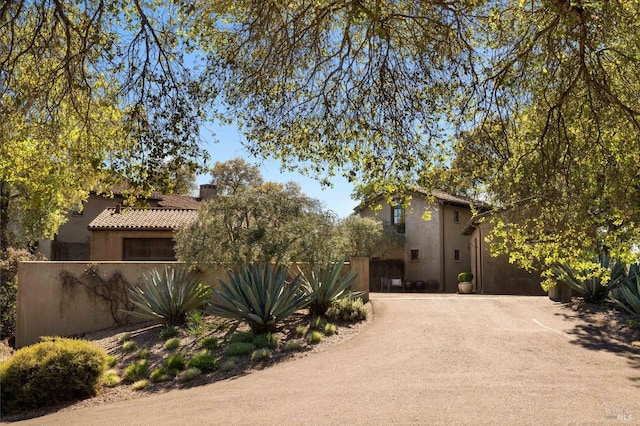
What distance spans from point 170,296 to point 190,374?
4649 mm

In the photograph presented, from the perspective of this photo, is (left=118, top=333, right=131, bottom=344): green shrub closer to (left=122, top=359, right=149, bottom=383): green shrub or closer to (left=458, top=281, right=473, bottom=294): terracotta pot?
(left=122, top=359, right=149, bottom=383): green shrub

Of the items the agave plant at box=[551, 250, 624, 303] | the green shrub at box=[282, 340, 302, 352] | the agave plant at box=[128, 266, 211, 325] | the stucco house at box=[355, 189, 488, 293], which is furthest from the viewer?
the stucco house at box=[355, 189, 488, 293]

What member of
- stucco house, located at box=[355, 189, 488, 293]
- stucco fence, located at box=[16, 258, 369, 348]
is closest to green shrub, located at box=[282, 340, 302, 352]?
stucco fence, located at box=[16, 258, 369, 348]

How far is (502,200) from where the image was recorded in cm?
1226

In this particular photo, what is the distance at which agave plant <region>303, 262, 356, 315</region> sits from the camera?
15.8 meters

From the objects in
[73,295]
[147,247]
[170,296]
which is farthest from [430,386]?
[147,247]

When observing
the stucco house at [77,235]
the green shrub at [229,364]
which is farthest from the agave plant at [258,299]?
the stucco house at [77,235]

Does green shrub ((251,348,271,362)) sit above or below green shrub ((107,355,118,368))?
above

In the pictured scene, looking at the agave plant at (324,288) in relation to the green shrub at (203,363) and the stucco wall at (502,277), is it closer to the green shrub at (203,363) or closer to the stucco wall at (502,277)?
the green shrub at (203,363)

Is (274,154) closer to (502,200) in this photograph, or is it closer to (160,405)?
(160,405)

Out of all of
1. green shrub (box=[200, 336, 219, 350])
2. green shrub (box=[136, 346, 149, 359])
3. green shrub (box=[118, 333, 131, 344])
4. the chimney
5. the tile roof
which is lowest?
green shrub (box=[136, 346, 149, 359])

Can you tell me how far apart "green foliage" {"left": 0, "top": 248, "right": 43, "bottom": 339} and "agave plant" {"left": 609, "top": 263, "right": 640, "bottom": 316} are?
1794cm

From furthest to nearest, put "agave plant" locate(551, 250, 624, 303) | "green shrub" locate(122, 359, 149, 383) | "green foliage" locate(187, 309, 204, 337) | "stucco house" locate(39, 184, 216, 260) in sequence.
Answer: "stucco house" locate(39, 184, 216, 260), "agave plant" locate(551, 250, 624, 303), "green foliage" locate(187, 309, 204, 337), "green shrub" locate(122, 359, 149, 383)

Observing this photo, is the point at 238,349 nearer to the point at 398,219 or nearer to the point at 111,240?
the point at 111,240
